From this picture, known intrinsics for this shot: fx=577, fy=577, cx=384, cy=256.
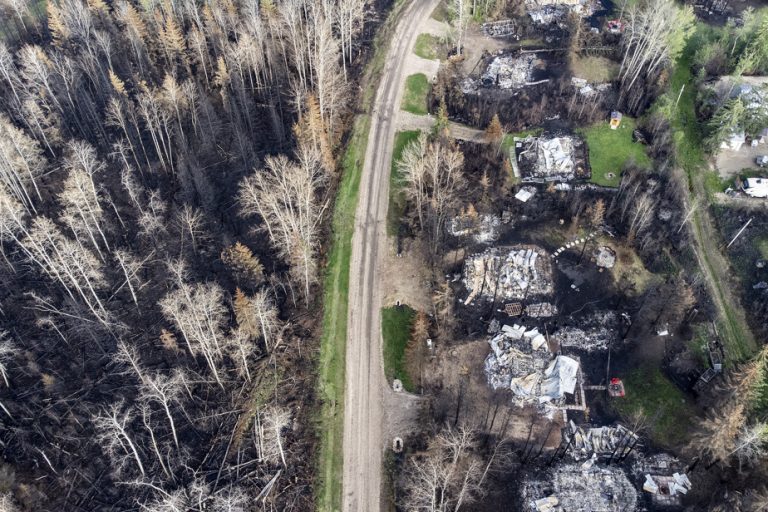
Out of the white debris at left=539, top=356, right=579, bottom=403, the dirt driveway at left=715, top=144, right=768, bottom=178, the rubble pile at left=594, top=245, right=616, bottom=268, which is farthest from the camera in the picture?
the dirt driveway at left=715, top=144, right=768, bottom=178

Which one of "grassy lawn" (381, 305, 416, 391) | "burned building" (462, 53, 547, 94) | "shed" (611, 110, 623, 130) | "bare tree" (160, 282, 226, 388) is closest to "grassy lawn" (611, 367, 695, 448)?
"grassy lawn" (381, 305, 416, 391)

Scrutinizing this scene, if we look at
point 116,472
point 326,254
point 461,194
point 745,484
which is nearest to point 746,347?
point 745,484

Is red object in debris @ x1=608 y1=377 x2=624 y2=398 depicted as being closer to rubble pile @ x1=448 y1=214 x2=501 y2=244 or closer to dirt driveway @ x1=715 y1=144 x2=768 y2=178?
rubble pile @ x1=448 y1=214 x2=501 y2=244

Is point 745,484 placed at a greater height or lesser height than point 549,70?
lesser

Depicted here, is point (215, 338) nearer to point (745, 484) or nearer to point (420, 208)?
point (420, 208)

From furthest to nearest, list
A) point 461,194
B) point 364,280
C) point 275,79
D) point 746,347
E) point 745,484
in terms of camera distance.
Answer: point 275,79
point 461,194
point 364,280
point 746,347
point 745,484

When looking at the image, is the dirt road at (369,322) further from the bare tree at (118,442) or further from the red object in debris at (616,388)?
the red object in debris at (616,388)

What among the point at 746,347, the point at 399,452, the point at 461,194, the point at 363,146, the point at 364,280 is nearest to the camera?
the point at 399,452
